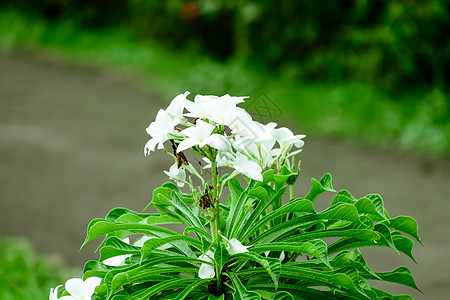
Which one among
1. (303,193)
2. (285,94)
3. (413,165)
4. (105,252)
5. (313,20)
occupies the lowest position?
(105,252)

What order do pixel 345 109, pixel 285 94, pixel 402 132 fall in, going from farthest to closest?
pixel 285 94, pixel 345 109, pixel 402 132

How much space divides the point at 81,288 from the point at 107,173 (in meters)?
4.48

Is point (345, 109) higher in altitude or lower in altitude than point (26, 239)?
higher

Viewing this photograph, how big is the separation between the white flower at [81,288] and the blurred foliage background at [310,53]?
4927 millimetres

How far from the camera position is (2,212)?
15.7 feet

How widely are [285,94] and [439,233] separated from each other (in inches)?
135

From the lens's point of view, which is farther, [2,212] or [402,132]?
[402,132]

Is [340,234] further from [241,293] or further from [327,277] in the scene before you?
[241,293]

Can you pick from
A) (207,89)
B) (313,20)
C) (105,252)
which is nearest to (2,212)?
(207,89)

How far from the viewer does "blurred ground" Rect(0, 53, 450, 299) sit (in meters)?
4.23

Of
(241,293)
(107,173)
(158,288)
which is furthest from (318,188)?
(107,173)

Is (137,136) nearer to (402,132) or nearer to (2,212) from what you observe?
(2,212)

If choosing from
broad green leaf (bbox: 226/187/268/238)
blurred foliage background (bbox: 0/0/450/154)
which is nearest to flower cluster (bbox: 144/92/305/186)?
broad green leaf (bbox: 226/187/268/238)

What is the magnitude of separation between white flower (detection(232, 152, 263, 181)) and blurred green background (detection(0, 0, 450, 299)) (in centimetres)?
243
